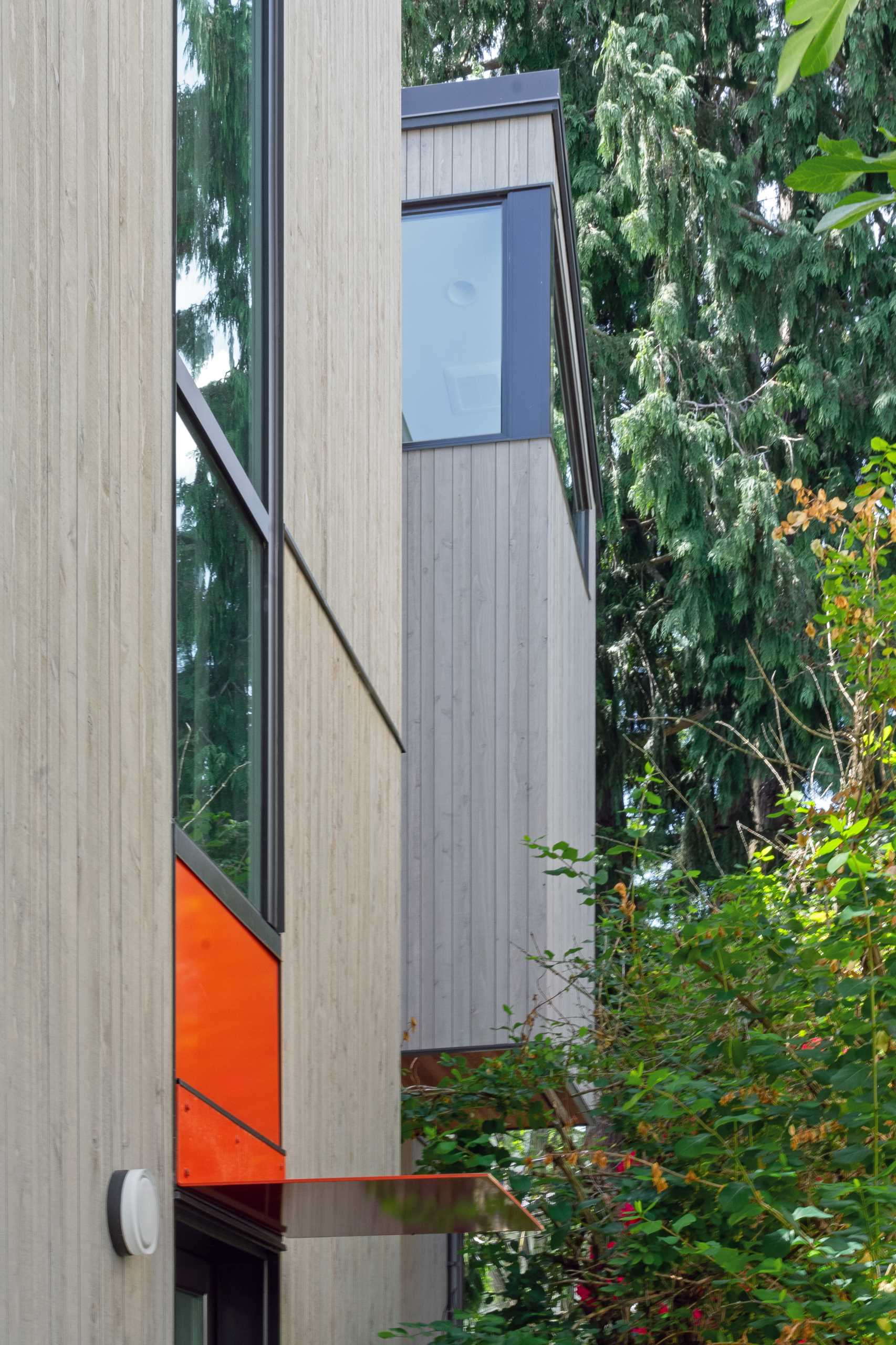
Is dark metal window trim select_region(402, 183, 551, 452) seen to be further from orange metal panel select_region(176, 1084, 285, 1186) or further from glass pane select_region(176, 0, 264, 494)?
orange metal panel select_region(176, 1084, 285, 1186)

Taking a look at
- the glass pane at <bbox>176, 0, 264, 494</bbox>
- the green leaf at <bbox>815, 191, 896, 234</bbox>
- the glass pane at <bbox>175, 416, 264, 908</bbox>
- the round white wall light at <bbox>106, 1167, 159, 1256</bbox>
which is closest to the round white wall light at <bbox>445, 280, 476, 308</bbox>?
the glass pane at <bbox>176, 0, 264, 494</bbox>

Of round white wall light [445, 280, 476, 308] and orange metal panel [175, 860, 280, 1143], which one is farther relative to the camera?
round white wall light [445, 280, 476, 308]

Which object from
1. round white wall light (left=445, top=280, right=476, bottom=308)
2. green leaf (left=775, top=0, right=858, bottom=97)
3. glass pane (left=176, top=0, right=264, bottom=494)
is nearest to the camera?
green leaf (left=775, top=0, right=858, bottom=97)

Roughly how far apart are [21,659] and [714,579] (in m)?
12.9

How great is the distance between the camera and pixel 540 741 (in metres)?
7.34

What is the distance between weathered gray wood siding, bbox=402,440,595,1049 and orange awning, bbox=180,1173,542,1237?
13.5 feet

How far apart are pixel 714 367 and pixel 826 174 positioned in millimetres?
13996

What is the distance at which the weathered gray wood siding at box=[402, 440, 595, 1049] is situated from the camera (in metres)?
7.14

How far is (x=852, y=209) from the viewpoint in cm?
137

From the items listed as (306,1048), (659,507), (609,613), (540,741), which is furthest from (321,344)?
(609,613)

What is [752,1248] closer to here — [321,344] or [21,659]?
[321,344]

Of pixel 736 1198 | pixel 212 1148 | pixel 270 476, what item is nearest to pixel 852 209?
pixel 212 1148

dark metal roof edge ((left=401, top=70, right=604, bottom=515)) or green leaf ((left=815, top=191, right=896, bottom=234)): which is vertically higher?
dark metal roof edge ((left=401, top=70, right=604, bottom=515))

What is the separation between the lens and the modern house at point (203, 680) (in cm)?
190
